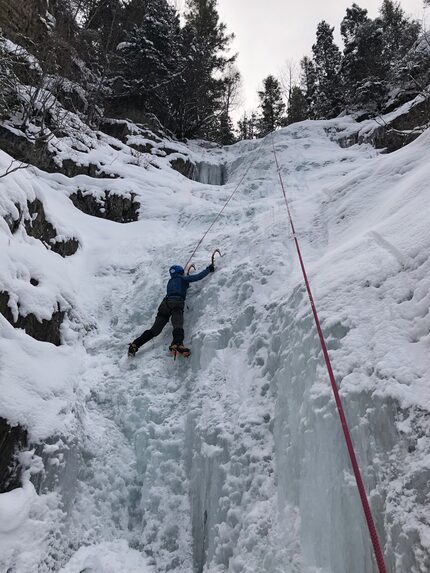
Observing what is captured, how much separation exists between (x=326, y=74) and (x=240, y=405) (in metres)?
22.1

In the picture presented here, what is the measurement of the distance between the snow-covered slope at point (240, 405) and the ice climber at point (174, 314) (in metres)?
0.15

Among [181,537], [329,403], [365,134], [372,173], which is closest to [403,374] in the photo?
[329,403]

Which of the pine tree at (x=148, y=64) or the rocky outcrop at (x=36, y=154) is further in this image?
the pine tree at (x=148, y=64)

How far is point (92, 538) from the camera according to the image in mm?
3166

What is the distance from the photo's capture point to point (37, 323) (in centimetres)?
456

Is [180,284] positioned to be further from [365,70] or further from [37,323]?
[365,70]

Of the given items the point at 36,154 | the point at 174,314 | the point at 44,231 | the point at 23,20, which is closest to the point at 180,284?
the point at 174,314

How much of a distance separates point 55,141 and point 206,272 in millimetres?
5832

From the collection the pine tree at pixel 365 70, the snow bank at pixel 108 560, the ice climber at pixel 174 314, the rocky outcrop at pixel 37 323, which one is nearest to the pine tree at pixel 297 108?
the pine tree at pixel 365 70

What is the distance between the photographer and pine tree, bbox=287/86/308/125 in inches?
920

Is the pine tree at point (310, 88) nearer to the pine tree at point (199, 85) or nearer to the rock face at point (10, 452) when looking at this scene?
the pine tree at point (199, 85)

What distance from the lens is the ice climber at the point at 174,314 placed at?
15.4ft

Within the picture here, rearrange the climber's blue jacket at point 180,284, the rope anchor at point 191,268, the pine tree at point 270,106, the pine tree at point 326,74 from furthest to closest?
1. the pine tree at point 270,106
2. the pine tree at point 326,74
3. the rope anchor at point 191,268
4. the climber's blue jacket at point 180,284

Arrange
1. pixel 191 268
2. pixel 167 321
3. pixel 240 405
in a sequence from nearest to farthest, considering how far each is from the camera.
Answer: pixel 240 405
pixel 167 321
pixel 191 268
